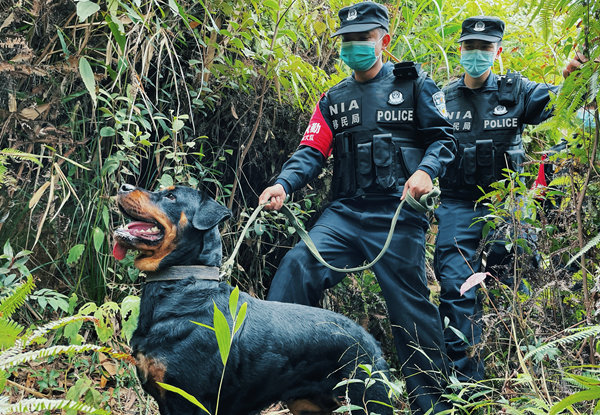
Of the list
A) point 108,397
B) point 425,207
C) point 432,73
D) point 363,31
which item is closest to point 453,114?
point 432,73

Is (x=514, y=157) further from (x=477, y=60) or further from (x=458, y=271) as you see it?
(x=458, y=271)

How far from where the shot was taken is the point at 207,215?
2.89m

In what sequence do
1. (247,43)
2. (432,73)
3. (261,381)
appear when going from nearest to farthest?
1. (261,381)
2. (247,43)
3. (432,73)

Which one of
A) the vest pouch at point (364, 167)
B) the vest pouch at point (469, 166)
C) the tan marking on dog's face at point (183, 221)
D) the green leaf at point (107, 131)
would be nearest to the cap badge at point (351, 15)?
the vest pouch at point (364, 167)

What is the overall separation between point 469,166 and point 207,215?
2274mm

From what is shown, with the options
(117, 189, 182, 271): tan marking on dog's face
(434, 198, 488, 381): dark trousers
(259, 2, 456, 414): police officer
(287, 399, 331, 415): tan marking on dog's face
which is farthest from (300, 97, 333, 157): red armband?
(287, 399, 331, 415): tan marking on dog's face

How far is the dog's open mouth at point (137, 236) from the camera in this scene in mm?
2691

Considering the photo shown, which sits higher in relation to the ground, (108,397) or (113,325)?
(113,325)

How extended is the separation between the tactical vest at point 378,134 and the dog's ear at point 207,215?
1.09 metres

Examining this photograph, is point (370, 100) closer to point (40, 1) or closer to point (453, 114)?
point (453, 114)

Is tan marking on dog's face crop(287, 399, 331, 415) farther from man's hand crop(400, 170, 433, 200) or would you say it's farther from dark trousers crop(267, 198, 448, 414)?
man's hand crop(400, 170, 433, 200)

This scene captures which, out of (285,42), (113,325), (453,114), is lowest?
(113,325)

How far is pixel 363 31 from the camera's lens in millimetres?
3730

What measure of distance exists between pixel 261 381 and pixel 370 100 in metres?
1.85
